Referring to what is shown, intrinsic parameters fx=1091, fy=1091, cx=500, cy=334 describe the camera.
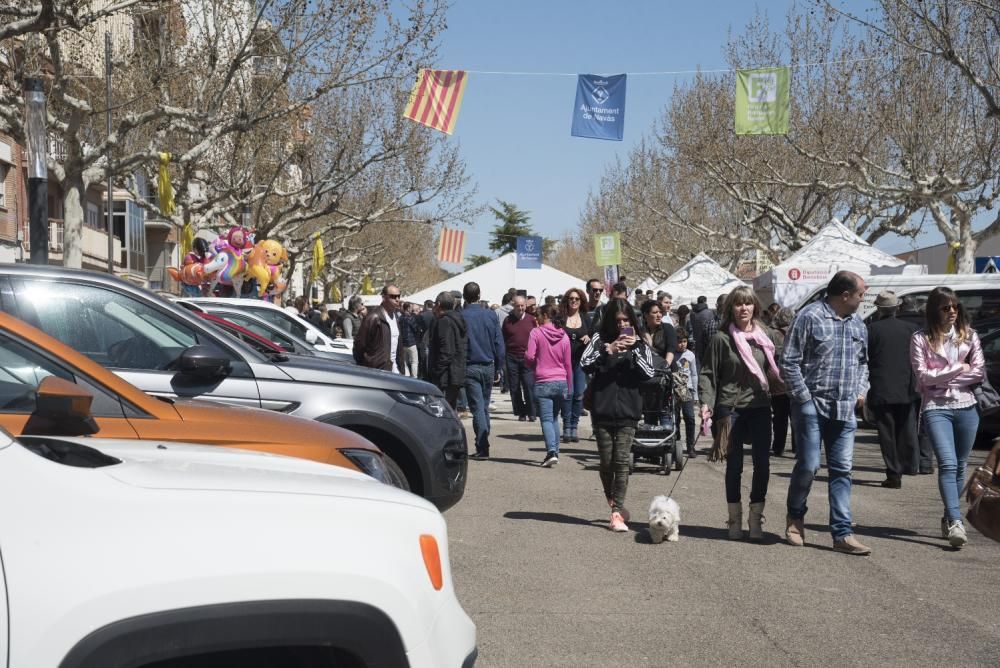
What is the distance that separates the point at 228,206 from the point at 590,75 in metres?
16.9

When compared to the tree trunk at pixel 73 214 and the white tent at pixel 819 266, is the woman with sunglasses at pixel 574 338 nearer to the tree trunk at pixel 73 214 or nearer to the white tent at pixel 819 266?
the tree trunk at pixel 73 214

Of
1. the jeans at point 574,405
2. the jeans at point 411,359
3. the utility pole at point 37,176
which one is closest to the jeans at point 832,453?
the jeans at point 574,405

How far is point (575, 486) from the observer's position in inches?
412

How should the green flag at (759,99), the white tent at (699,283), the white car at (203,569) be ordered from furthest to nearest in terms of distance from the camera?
the white tent at (699,283) < the green flag at (759,99) < the white car at (203,569)

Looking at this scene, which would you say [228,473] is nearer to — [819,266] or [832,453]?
[832,453]

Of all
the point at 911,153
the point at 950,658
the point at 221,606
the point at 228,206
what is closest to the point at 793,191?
the point at 911,153

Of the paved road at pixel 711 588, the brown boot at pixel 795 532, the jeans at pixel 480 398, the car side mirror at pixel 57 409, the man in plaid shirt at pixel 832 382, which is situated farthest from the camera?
the jeans at pixel 480 398

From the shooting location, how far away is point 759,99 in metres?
23.8

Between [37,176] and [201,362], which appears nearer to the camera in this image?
[201,362]

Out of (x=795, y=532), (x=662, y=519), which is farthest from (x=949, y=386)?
(x=662, y=519)

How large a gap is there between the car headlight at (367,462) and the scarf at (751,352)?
3569mm

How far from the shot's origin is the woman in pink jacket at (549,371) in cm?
1162

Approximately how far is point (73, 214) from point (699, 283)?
631 inches

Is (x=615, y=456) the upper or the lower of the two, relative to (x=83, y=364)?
lower
